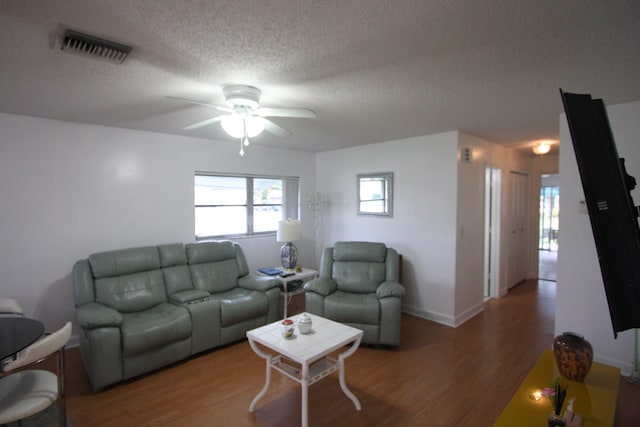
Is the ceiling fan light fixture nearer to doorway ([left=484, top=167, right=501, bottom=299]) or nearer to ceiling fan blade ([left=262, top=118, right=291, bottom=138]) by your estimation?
ceiling fan blade ([left=262, top=118, right=291, bottom=138])

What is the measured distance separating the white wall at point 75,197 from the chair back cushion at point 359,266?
1987 millimetres

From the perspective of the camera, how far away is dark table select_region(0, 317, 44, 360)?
1816mm

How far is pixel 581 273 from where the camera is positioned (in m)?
3.10

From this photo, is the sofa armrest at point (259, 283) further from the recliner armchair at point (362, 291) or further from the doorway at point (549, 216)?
the doorway at point (549, 216)

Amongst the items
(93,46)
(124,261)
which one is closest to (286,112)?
(93,46)

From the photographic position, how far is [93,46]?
1.75m

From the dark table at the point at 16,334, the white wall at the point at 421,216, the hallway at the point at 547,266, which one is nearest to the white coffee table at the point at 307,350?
the dark table at the point at 16,334

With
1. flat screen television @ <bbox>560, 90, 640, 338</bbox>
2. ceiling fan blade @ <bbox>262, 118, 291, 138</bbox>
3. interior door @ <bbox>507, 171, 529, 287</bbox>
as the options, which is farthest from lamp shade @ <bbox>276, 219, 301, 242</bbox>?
interior door @ <bbox>507, 171, 529, 287</bbox>

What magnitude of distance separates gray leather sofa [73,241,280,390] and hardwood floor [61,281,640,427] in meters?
0.19

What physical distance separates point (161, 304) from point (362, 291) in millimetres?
2195

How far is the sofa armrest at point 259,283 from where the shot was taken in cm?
384

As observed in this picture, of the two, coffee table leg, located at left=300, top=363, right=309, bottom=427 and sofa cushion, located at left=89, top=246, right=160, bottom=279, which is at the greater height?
sofa cushion, located at left=89, top=246, right=160, bottom=279

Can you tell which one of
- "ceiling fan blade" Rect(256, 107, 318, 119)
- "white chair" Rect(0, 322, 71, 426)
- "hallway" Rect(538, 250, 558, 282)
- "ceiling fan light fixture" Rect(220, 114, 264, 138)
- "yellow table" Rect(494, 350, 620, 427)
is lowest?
"hallway" Rect(538, 250, 558, 282)

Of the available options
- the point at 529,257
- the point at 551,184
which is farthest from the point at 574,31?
the point at 551,184
